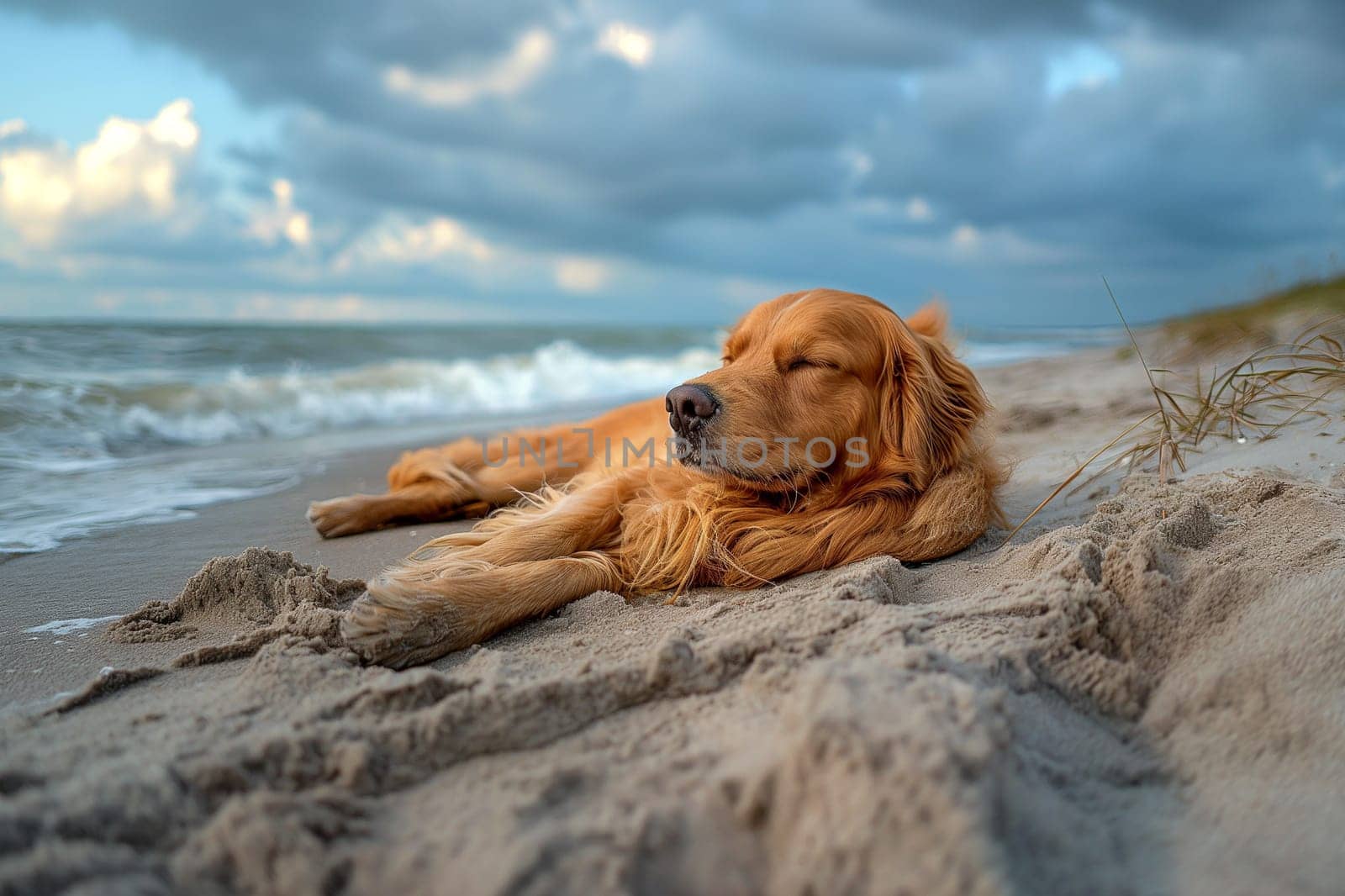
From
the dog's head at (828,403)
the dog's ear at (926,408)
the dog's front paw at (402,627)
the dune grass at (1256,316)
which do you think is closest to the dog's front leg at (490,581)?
the dog's front paw at (402,627)

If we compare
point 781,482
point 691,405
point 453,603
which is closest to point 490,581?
point 453,603

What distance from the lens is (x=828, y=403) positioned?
2711mm

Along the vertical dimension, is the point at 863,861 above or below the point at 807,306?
below

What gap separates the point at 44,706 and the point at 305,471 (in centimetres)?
385

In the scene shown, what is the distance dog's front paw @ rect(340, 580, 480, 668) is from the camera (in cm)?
189

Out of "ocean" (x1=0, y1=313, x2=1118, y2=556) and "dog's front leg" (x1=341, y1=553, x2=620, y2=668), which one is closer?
"dog's front leg" (x1=341, y1=553, x2=620, y2=668)

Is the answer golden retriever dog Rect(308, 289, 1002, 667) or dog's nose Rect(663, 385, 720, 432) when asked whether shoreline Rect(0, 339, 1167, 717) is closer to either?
golden retriever dog Rect(308, 289, 1002, 667)

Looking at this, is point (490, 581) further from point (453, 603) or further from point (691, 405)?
point (691, 405)

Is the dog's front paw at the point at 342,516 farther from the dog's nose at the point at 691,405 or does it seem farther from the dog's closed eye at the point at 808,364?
the dog's closed eye at the point at 808,364

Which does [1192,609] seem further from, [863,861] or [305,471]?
[305,471]

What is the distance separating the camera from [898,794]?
1.04 meters

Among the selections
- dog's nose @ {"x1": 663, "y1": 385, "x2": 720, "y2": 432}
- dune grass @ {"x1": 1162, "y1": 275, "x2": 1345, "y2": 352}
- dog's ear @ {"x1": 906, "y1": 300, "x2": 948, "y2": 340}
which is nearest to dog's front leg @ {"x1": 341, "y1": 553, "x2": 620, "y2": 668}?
dog's nose @ {"x1": 663, "y1": 385, "x2": 720, "y2": 432}

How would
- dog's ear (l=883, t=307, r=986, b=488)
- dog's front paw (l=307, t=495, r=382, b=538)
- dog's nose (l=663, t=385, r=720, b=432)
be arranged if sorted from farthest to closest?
dog's front paw (l=307, t=495, r=382, b=538) → dog's ear (l=883, t=307, r=986, b=488) → dog's nose (l=663, t=385, r=720, b=432)

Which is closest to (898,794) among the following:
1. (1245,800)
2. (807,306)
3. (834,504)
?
(1245,800)
